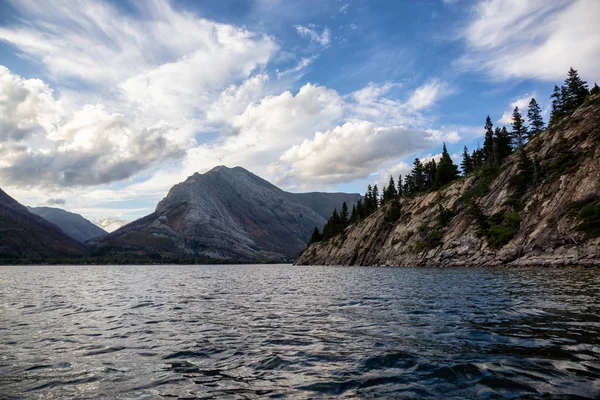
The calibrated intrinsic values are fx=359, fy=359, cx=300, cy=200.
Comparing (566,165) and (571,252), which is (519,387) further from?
(566,165)

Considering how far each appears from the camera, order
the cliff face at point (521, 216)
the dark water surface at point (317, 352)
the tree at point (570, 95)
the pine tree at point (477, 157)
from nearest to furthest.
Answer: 1. the dark water surface at point (317, 352)
2. the cliff face at point (521, 216)
3. the tree at point (570, 95)
4. the pine tree at point (477, 157)

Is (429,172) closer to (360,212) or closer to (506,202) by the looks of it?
(360,212)

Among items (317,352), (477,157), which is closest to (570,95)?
(477,157)

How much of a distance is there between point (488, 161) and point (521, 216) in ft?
139

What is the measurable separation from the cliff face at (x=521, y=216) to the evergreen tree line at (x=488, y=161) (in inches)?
195

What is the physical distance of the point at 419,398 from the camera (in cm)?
890

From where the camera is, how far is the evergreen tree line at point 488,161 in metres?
102

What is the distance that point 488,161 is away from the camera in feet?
373

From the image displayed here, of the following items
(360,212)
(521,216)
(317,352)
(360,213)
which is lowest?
(317,352)

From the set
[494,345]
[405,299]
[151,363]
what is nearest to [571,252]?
[405,299]

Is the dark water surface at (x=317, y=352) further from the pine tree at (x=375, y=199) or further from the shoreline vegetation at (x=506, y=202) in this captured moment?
the pine tree at (x=375, y=199)

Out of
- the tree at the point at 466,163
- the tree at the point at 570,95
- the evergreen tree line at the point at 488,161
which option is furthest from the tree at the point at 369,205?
the tree at the point at 570,95

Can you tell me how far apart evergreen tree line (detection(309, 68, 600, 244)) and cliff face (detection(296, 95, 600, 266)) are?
4.96 m

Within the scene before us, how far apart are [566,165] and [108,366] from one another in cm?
8699
